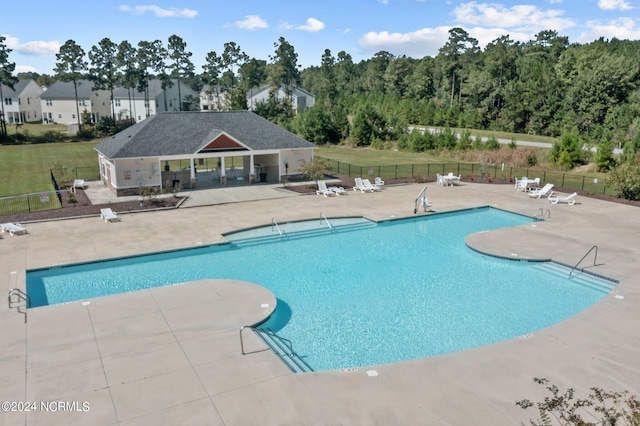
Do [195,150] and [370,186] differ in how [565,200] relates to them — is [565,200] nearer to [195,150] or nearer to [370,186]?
[370,186]

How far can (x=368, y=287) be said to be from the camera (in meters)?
17.5

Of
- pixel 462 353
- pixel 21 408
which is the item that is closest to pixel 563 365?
pixel 462 353

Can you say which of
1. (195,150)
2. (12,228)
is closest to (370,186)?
(195,150)

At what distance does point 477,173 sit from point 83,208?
101ft

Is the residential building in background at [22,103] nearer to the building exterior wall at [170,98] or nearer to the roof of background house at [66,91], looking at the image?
the roof of background house at [66,91]

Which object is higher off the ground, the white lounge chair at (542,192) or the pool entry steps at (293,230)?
the white lounge chair at (542,192)

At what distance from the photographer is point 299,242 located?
74.1 ft

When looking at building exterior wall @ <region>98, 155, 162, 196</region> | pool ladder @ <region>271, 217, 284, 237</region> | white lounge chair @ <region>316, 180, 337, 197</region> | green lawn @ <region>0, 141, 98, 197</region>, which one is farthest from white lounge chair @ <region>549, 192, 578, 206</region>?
green lawn @ <region>0, 141, 98, 197</region>

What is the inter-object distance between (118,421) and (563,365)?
32.5 ft

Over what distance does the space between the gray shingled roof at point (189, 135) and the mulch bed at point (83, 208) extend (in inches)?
136

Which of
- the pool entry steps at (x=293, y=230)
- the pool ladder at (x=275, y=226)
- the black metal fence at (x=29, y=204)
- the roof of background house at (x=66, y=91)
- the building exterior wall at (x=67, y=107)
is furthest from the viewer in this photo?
the building exterior wall at (x=67, y=107)

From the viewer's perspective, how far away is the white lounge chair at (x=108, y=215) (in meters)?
24.6

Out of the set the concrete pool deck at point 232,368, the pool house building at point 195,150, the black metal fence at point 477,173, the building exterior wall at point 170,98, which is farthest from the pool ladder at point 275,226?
the building exterior wall at point 170,98

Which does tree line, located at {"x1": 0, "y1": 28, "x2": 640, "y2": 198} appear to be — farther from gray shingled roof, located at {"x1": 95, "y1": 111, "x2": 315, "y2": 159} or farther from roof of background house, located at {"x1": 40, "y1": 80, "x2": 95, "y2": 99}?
gray shingled roof, located at {"x1": 95, "y1": 111, "x2": 315, "y2": 159}
